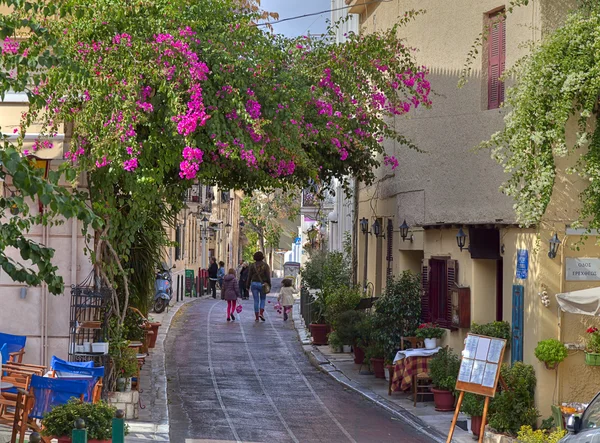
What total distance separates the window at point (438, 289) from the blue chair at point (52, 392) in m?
7.81

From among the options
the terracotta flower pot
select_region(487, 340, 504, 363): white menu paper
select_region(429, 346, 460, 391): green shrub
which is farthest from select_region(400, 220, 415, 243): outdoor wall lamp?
select_region(487, 340, 504, 363): white menu paper

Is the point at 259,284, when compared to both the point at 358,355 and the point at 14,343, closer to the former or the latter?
the point at 358,355

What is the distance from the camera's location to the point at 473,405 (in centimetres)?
1344

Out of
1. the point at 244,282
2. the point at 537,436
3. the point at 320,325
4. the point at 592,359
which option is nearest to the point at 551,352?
the point at 592,359

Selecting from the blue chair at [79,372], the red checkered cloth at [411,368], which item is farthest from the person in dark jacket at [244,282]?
the blue chair at [79,372]

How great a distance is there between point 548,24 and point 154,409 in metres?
8.03

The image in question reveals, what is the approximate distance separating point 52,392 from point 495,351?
5.46 m

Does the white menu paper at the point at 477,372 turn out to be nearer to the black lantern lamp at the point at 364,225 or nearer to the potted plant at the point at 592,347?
the potted plant at the point at 592,347

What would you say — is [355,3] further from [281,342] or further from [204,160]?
[204,160]

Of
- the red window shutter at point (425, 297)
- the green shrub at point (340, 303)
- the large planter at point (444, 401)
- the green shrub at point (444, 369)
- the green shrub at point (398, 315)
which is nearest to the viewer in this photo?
the green shrub at point (444, 369)

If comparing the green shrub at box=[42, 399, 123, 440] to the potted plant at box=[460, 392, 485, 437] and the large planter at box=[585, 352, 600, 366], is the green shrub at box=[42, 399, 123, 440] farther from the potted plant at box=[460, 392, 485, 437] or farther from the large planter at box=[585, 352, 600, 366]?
the large planter at box=[585, 352, 600, 366]

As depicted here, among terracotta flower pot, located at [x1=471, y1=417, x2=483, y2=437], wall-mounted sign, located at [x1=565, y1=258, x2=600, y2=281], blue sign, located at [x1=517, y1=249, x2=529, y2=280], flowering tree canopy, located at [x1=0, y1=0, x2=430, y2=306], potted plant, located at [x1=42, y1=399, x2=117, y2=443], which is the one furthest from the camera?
blue sign, located at [x1=517, y1=249, x2=529, y2=280]

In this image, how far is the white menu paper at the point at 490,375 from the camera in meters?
12.4

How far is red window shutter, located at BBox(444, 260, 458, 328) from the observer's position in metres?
16.6
